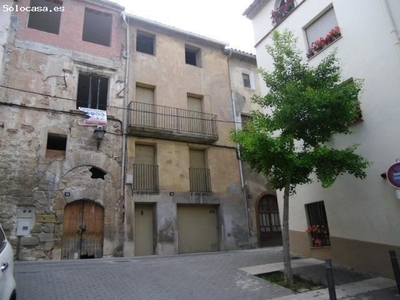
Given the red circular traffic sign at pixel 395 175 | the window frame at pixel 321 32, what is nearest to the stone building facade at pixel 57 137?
the window frame at pixel 321 32

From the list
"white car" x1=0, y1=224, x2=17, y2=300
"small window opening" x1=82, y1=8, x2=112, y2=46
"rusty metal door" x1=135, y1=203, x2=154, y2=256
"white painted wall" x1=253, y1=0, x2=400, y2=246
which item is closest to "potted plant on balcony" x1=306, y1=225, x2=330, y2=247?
"white painted wall" x1=253, y1=0, x2=400, y2=246

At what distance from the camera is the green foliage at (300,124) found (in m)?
7.19

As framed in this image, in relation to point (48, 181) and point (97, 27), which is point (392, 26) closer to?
point (97, 27)

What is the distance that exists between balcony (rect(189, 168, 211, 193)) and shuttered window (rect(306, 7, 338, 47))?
6809 millimetres

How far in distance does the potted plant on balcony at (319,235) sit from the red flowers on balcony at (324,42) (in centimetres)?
560

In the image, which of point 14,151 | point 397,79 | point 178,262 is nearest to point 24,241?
point 14,151

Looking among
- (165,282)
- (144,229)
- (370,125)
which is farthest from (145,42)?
(165,282)

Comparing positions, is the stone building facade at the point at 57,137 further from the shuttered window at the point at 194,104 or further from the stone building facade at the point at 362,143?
the stone building facade at the point at 362,143

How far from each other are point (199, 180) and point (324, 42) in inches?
292

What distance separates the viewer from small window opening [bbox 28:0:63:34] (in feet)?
41.0

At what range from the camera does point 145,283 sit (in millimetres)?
6879

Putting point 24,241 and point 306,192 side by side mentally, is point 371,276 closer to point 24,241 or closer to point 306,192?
point 306,192

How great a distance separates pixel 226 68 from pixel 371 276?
11.9 metres

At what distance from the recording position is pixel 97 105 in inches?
503
